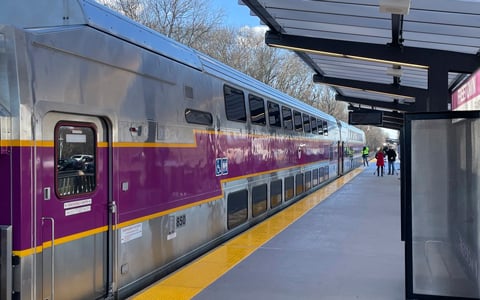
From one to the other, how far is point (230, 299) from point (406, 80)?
11.8 meters

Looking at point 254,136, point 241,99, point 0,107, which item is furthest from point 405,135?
point 254,136

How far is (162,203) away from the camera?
5.44m

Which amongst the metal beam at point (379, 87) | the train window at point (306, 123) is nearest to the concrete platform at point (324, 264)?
the train window at point (306, 123)

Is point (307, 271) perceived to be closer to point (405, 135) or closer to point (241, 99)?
point (405, 135)

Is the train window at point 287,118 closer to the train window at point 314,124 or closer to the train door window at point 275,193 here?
the train door window at point 275,193

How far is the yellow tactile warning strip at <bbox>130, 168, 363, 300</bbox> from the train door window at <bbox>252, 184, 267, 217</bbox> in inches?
9.9

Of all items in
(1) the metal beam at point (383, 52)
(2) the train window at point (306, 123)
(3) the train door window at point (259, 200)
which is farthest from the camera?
(2) the train window at point (306, 123)

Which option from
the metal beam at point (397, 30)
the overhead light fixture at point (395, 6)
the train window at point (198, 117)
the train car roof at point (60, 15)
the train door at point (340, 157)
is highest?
the metal beam at point (397, 30)

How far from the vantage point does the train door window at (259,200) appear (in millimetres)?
9219

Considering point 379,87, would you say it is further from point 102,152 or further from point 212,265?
point 102,152

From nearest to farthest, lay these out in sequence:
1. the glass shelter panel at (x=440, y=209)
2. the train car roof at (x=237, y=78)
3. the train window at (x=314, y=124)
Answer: the glass shelter panel at (x=440, y=209), the train car roof at (x=237, y=78), the train window at (x=314, y=124)

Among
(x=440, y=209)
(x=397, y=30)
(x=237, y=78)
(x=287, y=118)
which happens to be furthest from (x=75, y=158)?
(x=287, y=118)

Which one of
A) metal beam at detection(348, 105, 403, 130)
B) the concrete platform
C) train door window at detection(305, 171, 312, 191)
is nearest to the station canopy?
the concrete platform

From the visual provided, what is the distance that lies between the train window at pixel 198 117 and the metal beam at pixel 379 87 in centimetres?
1059
